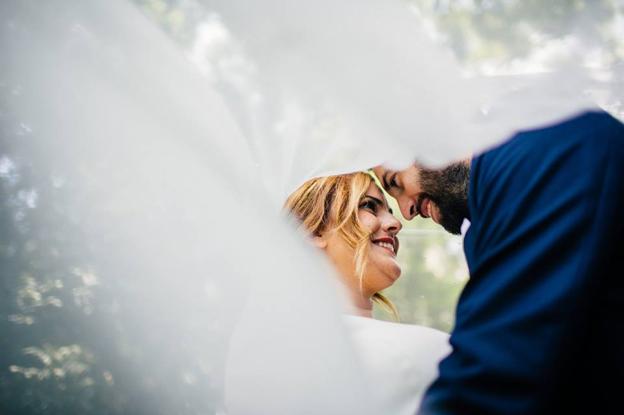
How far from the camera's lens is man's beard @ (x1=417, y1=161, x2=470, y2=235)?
4.12 ft

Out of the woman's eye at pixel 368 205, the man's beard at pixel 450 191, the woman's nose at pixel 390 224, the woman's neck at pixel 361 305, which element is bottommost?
the woman's neck at pixel 361 305

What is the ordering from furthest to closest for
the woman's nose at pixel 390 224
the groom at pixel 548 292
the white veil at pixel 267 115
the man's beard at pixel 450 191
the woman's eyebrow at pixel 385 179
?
1. the woman's nose at pixel 390 224
2. the woman's eyebrow at pixel 385 179
3. the man's beard at pixel 450 191
4. the white veil at pixel 267 115
5. the groom at pixel 548 292

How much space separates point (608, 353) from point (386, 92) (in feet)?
2.19

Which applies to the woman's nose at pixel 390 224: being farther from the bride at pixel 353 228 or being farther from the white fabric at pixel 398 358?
the white fabric at pixel 398 358

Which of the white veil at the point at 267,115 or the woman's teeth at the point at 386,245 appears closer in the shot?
the white veil at the point at 267,115

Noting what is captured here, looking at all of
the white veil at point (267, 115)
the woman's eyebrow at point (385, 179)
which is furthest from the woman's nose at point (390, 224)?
the white veil at point (267, 115)

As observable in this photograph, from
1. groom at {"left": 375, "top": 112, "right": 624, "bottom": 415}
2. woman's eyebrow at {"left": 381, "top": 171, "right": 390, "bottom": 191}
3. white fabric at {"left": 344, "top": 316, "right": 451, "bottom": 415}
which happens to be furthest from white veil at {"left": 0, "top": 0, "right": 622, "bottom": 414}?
woman's eyebrow at {"left": 381, "top": 171, "right": 390, "bottom": 191}

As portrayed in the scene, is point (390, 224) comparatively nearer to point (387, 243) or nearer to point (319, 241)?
point (387, 243)

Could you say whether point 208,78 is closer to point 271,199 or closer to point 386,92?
point 271,199

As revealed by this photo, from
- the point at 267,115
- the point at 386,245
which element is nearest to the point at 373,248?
the point at 386,245

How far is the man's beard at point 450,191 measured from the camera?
1255 mm

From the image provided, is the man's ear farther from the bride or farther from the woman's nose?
the woman's nose

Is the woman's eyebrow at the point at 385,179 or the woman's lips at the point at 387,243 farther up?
the woman's eyebrow at the point at 385,179

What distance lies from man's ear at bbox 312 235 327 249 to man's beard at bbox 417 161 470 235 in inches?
13.0
